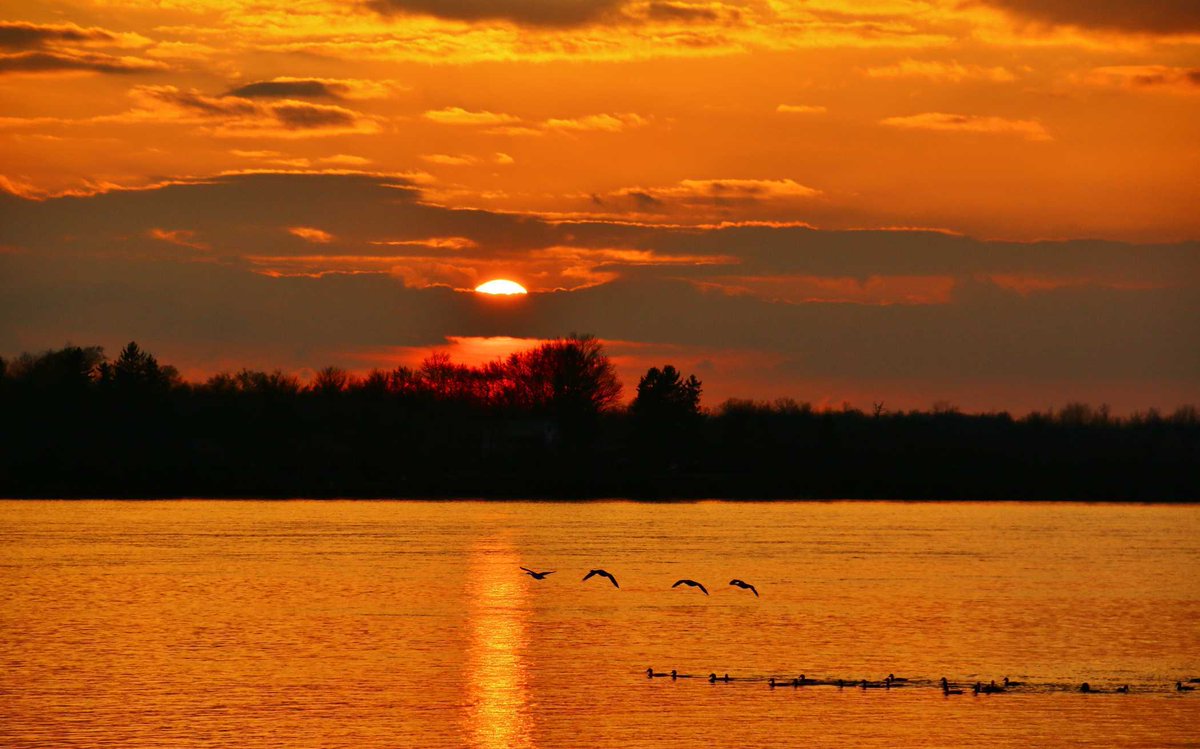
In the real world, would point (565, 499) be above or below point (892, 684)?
above

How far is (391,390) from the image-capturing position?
651 feet

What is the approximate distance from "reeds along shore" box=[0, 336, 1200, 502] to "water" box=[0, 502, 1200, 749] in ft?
153

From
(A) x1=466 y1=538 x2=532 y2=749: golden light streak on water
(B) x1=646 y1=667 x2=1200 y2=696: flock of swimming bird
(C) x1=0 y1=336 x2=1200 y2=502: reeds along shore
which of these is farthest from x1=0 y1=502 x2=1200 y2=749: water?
A: (C) x1=0 y1=336 x2=1200 y2=502: reeds along shore

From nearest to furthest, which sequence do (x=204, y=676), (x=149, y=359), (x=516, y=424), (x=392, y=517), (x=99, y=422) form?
(x=204, y=676) → (x=392, y=517) → (x=99, y=422) → (x=149, y=359) → (x=516, y=424)

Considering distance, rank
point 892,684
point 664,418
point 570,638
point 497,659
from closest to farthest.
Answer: point 892,684 < point 497,659 < point 570,638 < point 664,418

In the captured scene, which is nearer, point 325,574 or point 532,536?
point 325,574

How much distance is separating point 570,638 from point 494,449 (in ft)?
411

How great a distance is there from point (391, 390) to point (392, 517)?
189 ft

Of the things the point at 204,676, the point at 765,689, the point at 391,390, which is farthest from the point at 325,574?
the point at 391,390

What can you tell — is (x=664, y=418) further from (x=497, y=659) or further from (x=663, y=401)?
(x=497, y=659)

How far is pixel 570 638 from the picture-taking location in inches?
2267

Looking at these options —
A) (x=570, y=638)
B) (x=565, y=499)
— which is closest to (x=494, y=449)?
(x=565, y=499)

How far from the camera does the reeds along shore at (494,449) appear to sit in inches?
6412

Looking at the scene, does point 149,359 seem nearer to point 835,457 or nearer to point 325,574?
point 835,457
